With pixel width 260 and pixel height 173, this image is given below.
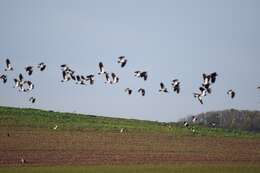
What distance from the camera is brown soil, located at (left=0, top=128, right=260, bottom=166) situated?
4138cm

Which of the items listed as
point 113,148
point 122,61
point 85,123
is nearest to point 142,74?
point 122,61

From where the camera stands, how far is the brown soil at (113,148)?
41375 millimetres

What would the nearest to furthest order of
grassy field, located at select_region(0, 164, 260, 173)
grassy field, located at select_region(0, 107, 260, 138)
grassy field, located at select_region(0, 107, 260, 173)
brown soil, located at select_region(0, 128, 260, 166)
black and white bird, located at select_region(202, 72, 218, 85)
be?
1. black and white bird, located at select_region(202, 72, 218, 85)
2. grassy field, located at select_region(0, 164, 260, 173)
3. grassy field, located at select_region(0, 107, 260, 173)
4. brown soil, located at select_region(0, 128, 260, 166)
5. grassy field, located at select_region(0, 107, 260, 138)

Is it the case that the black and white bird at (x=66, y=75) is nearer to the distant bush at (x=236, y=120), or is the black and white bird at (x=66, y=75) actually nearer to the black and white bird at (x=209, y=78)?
the black and white bird at (x=209, y=78)

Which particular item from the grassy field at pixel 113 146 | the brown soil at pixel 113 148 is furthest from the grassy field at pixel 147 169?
the brown soil at pixel 113 148

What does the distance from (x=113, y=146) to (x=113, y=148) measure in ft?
4.10

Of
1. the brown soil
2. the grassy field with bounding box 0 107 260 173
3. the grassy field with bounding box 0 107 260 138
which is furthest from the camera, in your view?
the grassy field with bounding box 0 107 260 138

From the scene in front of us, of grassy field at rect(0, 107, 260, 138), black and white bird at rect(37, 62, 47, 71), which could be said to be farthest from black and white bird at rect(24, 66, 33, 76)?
grassy field at rect(0, 107, 260, 138)

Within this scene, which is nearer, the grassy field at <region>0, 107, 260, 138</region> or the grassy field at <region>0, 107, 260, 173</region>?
the grassy field at <region>0, 107, 260, 173</region>

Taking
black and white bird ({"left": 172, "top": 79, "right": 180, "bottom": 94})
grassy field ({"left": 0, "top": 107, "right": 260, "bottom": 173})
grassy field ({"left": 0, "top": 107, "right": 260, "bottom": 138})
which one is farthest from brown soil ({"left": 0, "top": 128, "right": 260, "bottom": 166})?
black and white bird ({"left": 172, "top": 79, "right": 180, "bottom": 94})

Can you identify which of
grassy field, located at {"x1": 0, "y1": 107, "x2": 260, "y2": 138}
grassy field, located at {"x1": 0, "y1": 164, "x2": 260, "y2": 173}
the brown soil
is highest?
grassy field, located at {"x1": 0, "y1": 107, "x2": 260, "y2": 138}

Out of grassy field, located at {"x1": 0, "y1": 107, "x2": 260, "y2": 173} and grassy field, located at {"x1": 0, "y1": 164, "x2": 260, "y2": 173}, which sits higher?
grassy field, located at {"x1": 0, "y1": 107, "x2": 260, "y2": 173}

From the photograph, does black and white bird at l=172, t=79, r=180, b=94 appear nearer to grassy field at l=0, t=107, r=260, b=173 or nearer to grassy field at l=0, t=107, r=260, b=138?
grassy field at l=0, t=107, r=260, b=173

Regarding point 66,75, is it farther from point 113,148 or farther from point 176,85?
point 113,148
